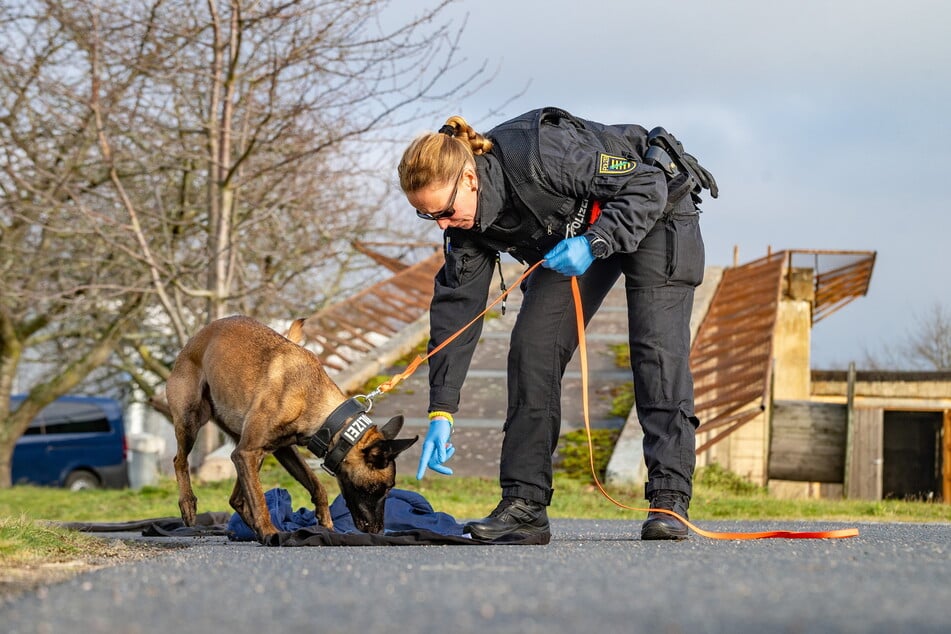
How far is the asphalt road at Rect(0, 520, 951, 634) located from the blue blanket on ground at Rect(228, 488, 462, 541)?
69.7 inches

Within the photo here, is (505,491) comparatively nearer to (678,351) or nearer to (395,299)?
(678,351)

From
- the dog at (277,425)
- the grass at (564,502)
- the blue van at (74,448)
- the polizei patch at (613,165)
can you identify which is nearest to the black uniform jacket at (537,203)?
the polizei patch at (613,165)

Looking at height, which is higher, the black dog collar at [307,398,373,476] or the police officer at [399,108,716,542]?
the police officer at [399,108,716,542]

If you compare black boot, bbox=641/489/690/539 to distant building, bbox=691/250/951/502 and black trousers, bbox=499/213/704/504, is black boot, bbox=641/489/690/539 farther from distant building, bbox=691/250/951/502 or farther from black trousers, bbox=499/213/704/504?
distant building, bbox=691/250/951/502

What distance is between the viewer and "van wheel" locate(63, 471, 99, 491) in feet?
63.8

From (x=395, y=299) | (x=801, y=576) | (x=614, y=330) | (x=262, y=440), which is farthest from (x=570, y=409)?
(x=801, y=576)

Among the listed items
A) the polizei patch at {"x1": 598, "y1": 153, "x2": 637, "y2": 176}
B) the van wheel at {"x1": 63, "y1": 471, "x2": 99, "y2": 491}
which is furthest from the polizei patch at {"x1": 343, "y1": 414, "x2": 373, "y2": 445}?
the van wheel at {"x1": 63, "y1": 471, "x2": 99, "y2": 491}

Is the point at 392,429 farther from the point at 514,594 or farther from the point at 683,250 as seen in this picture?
the point at 514,594

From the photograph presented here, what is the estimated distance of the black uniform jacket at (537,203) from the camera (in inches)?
176

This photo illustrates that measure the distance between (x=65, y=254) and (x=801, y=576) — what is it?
15.8m

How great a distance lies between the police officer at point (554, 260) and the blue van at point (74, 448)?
16.0m

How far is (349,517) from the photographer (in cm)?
598

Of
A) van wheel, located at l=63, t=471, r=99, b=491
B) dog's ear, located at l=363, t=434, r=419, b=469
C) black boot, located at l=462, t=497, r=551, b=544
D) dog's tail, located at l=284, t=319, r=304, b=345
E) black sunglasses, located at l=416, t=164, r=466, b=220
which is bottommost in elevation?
van wheel, located at l=63, t=471, r=99, b=491

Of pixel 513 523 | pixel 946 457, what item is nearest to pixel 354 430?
pixel 513 523
